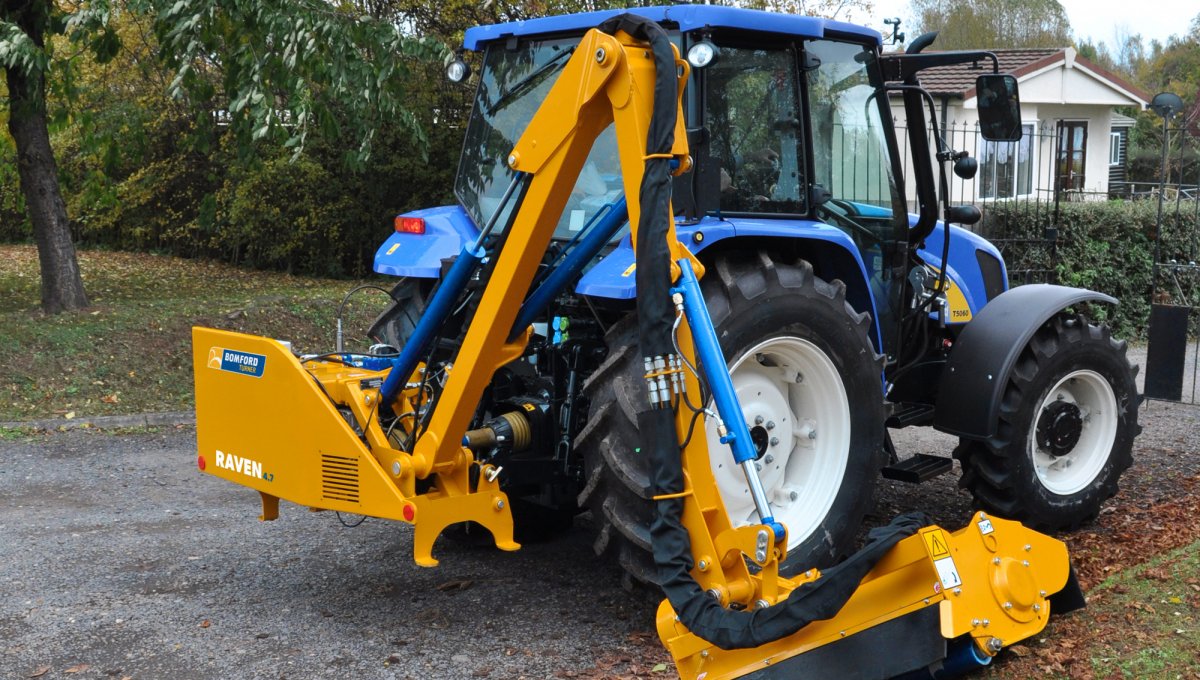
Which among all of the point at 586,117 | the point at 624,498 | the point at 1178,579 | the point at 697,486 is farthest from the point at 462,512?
the point at 1178,579

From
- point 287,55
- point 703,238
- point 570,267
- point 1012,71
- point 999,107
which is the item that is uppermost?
point 1012,71

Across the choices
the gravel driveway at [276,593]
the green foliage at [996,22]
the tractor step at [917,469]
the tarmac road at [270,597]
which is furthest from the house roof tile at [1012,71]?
the green foliage at [996,22]

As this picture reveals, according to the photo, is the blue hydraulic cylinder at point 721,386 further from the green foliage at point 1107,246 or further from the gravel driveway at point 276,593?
the green foliage at point 1107,246

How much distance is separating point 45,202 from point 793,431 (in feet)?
27.9

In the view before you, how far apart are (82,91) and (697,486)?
33.2ft

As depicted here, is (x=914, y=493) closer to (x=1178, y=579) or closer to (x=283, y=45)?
(x=1178, y=579)

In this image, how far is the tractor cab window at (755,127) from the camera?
468cm

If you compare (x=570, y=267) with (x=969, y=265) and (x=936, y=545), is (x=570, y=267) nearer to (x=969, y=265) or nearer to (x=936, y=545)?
(x=936, y=545)

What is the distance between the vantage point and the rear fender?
538 cm

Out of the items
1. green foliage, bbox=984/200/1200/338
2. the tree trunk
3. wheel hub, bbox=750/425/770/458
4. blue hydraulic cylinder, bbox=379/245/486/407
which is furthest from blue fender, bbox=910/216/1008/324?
the tree trunk

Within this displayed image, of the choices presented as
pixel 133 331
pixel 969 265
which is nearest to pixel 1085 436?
pixel 969 265

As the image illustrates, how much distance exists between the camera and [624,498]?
4191 millimetres

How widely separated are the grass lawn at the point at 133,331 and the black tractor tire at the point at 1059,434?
6.14 m

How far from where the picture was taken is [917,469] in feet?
17.7
